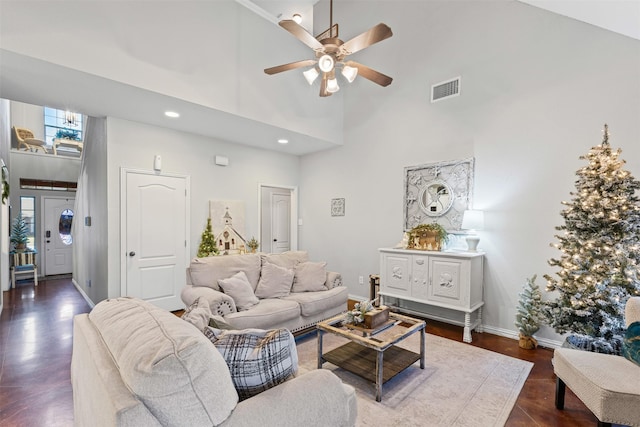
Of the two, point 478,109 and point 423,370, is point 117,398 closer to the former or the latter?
point 423,370

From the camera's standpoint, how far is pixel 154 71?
315cm

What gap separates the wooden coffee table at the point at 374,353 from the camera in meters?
2.28

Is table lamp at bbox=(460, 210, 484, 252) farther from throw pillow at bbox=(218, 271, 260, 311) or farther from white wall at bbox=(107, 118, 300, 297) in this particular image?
white wall at bbox=(107, 118, 300, 297)

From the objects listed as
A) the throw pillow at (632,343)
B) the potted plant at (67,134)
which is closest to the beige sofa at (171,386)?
the throw pillow at (632,343)

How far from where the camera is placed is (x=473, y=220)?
3.54 meters

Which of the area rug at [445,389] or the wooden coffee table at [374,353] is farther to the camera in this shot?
the wooden coffee table at [374,353]

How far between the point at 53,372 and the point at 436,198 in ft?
14.6

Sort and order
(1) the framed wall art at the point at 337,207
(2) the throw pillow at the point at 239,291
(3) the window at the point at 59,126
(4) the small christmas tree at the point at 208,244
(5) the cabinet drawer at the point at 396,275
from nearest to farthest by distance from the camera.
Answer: (2) the throw pillow at the point at 239,291
(5) the cabinet drawer at the point at 396,275
(4) the small christmas tree at the point at 208,244
(1) the framed wall art at the point at 337,207
(3) the window at the point at 59,126

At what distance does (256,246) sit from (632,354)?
4444 millimetres

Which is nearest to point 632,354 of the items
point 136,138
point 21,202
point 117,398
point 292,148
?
point 117,398

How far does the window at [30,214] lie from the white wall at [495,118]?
758 centimetres

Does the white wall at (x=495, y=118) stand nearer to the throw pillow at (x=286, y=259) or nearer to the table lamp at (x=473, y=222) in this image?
the table lamp at (x=473, y=222)

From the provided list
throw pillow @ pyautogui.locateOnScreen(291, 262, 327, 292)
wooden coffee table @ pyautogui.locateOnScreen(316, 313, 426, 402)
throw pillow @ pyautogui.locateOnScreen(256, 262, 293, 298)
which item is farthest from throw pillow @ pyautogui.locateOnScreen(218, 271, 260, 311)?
wooden coffee table @ pyautogui.locateOnScreen(316, 313, 426, 402)

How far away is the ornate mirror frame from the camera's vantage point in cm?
387
